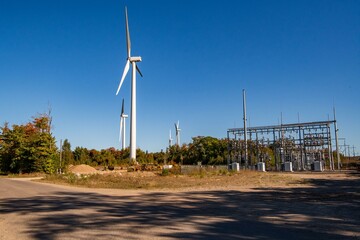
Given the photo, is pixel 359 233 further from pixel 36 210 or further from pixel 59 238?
pixel 36 210

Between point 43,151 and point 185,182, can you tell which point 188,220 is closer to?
point 185,182

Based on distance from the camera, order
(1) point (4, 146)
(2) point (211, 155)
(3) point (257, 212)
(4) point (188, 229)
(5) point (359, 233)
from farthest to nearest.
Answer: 1. (2) point (211, 155)
2. (1) point (4, 146)
3. (3) point (257, 212)
4. (4) point (188, 229)
5. (5) point (359, 233)

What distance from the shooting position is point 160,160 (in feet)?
238

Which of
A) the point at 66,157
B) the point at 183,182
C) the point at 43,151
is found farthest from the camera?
the point at 66,157

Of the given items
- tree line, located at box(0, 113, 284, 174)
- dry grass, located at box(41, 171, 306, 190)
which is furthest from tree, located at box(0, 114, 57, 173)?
dry grass, located at box(41, 171, 306, 190)

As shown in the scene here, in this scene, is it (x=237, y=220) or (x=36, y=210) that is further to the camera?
(x=36, y=210)

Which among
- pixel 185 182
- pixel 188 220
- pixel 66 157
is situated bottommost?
pixel 188 220

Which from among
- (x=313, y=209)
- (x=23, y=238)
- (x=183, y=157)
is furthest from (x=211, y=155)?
(x=23, y=238)

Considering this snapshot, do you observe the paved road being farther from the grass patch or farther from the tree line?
the tree line

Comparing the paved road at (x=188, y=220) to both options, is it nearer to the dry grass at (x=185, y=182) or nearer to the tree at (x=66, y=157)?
the dry grass at (x=185, y=182)

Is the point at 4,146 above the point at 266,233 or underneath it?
above

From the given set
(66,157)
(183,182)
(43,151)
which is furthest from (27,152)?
(183,182)

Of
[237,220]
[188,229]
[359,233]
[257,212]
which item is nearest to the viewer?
[359,233]

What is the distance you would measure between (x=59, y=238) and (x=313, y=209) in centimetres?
843
